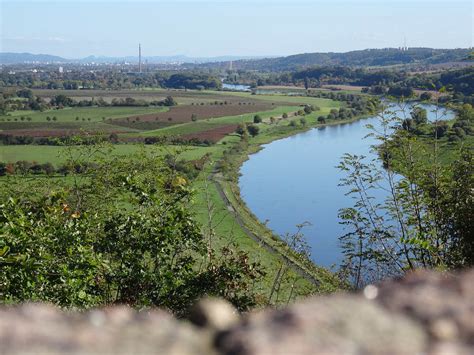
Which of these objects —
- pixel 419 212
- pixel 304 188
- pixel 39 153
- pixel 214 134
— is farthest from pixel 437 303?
pixel 214 134

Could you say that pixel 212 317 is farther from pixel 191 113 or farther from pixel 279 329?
pixel 191 113

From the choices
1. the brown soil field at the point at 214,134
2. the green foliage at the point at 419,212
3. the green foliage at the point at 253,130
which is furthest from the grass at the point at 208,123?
the green foliage at the point at 419,212

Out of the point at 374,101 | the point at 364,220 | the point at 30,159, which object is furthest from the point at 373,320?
the point at 30,159

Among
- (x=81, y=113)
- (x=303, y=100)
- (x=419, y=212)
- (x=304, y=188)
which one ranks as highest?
(x=419, y=212)

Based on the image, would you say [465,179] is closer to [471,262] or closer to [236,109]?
[471,262]

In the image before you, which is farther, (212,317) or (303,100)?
(303,100)

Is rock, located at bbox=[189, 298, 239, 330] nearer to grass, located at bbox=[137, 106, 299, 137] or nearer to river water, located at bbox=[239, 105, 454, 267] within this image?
river water, located at bbox=[239, 105, 454, 267]

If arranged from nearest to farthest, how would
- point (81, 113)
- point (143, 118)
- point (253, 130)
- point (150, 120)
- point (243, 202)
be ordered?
point (243, 202), point (253, 130), point (150, 120), point (143, 118), point (81, 113)

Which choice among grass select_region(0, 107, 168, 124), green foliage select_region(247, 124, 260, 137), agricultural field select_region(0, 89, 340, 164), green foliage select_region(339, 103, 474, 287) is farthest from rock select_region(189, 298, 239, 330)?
grass select_region(0, 107, 168, 124)
